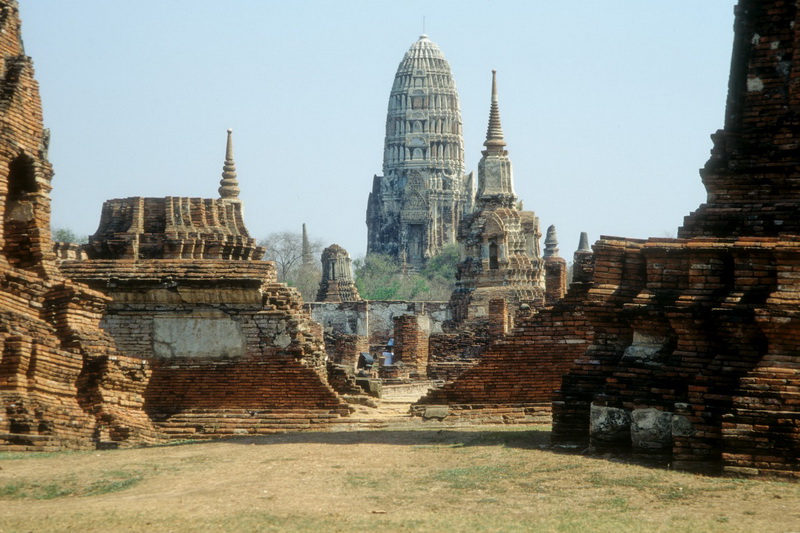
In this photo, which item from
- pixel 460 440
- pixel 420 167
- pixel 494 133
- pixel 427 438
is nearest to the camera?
pixel 460 440

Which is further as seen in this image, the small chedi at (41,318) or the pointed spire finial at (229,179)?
the pointed spire finial at (229,179)

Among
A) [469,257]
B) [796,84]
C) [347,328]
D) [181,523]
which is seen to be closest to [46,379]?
[181,523]

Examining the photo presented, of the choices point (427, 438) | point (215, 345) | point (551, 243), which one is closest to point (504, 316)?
point (215, 345)

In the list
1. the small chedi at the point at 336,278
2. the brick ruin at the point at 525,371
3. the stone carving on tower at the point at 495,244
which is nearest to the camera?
the brick ruin at the point at 525,371

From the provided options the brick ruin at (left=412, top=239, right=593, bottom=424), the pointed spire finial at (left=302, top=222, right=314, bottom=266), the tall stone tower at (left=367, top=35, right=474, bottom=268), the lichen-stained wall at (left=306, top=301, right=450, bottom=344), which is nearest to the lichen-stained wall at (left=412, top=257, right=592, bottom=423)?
the brick ruin at (left=412, top=239, right=593, bottom=424)

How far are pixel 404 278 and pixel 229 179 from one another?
2479 inches

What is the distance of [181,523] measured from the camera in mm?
9188

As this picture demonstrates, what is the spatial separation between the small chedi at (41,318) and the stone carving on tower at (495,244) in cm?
3448

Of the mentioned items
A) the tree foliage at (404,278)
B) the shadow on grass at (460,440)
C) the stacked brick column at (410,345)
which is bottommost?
the shadow on grass at (460,440)

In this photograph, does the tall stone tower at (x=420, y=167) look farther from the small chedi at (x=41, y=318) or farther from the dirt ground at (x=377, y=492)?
the dirt ground at (x=377, y=492)

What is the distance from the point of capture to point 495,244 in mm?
53406

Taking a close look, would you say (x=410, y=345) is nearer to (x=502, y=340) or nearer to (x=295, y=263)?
(x=502, y=340)

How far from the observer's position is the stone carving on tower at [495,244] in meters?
51.8

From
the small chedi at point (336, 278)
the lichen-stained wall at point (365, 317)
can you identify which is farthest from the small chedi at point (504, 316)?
the small chedi at point (336, 278)
